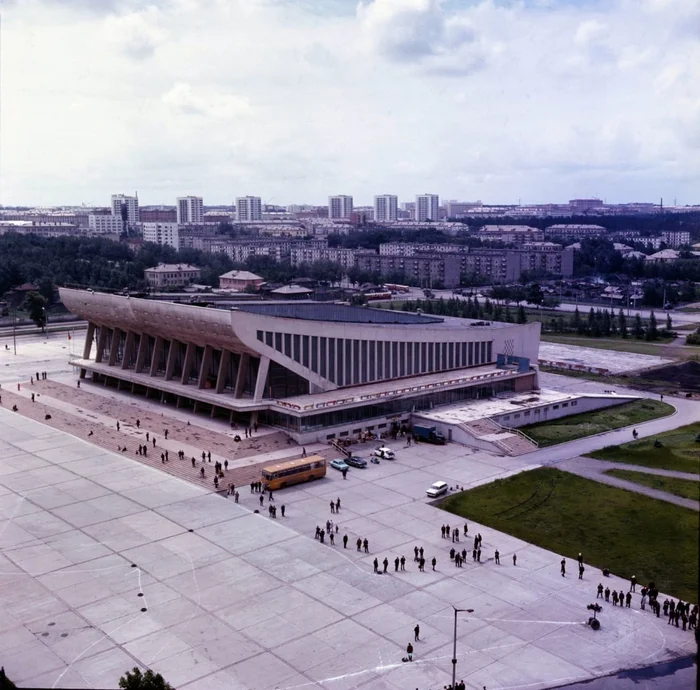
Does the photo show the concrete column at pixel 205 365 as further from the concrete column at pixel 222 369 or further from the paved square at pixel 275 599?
the paved square at pixel 275 599

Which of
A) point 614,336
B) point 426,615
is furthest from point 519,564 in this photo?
point 614,336

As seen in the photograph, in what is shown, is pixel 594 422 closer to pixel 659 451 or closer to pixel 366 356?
pixel 659 451

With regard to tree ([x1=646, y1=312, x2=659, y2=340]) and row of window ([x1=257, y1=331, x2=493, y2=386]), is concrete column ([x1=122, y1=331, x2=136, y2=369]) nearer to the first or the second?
row of window ([x1=257, y1=331, x2=493, y2=386])

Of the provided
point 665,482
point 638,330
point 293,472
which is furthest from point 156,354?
point 638,330

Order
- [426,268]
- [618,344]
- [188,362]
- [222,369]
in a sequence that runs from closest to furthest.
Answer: [222,369] → [188,362] → [618,344] → [426,268]

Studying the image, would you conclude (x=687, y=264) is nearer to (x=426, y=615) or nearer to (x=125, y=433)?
(x=125, y=433)

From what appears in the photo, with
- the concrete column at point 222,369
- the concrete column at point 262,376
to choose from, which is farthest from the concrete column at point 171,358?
the concrete column at point 262,376
